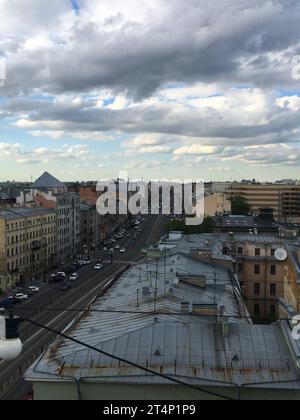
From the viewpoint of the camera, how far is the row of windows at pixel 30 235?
45.2 metres

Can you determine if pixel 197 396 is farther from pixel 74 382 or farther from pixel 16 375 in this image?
pixel 16 375

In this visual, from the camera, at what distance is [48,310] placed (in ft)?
114

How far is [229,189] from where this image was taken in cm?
12850

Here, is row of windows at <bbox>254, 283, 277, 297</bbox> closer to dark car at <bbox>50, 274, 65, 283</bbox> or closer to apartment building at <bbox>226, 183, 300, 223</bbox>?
dark car at <bbox>50, 274, 65, 283</bbox>

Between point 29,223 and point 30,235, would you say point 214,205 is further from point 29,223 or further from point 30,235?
point 29,223

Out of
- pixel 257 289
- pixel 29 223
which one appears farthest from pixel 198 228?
pixel 257 289

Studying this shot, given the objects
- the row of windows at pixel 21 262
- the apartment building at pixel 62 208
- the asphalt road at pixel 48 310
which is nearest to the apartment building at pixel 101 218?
the apartment building at pixel 62 208

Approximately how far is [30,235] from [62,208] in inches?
436

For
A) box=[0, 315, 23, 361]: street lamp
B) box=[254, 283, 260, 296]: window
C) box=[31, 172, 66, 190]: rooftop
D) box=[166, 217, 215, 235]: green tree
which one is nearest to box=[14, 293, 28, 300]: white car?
box=[254, 283, 260, 296]: window

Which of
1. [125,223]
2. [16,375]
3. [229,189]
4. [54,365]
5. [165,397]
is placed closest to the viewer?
[165,397]

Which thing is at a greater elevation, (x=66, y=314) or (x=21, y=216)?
(x=21, y=216)
